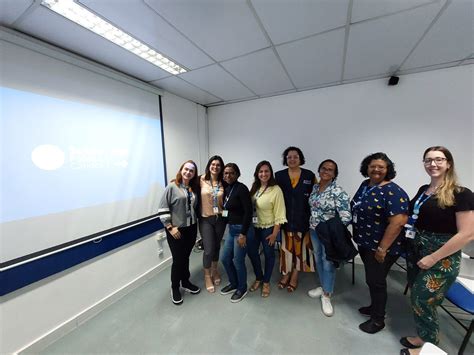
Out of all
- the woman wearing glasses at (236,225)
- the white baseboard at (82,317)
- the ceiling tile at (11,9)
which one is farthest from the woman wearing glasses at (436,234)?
the ceiling tile at (11,9)

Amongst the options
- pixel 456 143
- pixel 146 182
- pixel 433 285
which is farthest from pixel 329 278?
pixel 146 182

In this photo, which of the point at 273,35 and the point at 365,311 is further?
the point at 365,311

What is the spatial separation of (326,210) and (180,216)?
1.58 m

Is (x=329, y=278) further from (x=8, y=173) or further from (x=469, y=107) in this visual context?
(x=8, y=173)

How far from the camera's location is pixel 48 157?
5.30 ft

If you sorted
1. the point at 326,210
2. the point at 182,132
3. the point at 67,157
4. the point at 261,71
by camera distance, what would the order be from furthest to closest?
the point at 182,132
the point at 261,71
the point at 326,210
the point at 67,157

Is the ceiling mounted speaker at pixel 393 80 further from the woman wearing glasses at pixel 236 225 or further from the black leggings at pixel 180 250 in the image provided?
the black leggings at pixel 180 250

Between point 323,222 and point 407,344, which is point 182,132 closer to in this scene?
point 323,222

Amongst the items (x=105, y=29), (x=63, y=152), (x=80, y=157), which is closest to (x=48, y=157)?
(x=63, y=152)

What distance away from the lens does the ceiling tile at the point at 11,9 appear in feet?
3.95

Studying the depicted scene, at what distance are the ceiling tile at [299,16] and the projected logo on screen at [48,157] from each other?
2.09m

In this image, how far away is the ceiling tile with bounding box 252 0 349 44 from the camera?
1.29 metres

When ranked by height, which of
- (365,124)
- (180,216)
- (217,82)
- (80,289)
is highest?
(217,82)

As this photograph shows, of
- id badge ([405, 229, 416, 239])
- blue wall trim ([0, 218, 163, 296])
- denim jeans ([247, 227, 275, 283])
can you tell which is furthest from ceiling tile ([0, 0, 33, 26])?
id badge ([405, 229, 416, 239])
